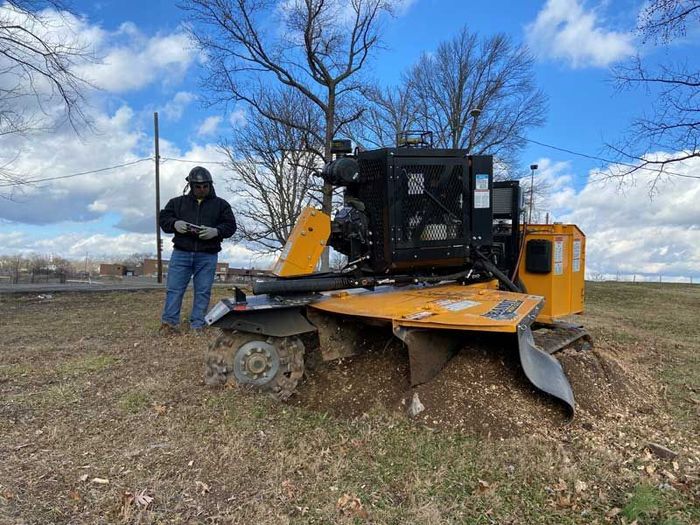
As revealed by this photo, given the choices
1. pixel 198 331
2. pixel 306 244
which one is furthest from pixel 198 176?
pixel 306 244

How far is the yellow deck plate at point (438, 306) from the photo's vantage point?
12.3 ft

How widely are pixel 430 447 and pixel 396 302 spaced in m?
1.25

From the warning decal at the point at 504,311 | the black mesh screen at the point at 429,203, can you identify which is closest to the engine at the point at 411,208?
the black mesh screen at the point at 429,203

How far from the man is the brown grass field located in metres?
1.27

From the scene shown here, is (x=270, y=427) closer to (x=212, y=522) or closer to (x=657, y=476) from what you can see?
(x=212, y=522)

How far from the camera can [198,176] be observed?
6328 mm

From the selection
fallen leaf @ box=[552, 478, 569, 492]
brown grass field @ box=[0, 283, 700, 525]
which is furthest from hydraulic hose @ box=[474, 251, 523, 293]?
fallen leaf @ box=[552, 478, 569, 492]

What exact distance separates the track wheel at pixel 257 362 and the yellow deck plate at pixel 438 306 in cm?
44

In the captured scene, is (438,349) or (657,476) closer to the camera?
(657,476)

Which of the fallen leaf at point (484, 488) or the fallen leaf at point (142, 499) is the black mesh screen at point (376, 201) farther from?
the fallen leaf at point (142, 499)

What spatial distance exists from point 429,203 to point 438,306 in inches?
41.0

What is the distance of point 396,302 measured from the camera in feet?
14.2

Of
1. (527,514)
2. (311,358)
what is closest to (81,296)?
(311,358)

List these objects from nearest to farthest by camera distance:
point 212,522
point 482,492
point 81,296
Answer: point 212,522, point 482,492, point 81,296
